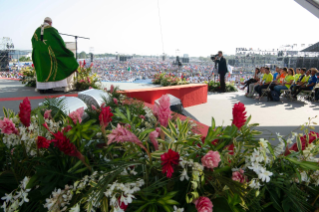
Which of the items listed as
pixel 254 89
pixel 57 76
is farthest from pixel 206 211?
pixel 254 89

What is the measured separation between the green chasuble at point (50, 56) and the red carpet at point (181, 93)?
193 cm

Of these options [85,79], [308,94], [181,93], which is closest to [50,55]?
[85,79]

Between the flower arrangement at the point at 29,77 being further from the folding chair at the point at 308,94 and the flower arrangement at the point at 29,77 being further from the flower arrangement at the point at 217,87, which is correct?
the folding chair at the point at 308,94

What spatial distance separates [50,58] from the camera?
213 inches

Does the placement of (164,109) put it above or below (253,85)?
above

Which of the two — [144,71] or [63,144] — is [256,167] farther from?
[144,71]

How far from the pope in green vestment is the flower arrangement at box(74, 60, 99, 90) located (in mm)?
495

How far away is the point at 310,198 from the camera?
2.86 ft

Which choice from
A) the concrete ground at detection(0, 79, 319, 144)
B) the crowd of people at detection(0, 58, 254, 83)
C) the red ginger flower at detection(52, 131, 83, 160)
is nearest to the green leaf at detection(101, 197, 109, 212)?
the red ginger flower at detection(52, 131, 83, 160)

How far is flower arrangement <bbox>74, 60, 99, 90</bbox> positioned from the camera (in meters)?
6.00

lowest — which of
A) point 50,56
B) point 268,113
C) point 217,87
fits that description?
point 268,113

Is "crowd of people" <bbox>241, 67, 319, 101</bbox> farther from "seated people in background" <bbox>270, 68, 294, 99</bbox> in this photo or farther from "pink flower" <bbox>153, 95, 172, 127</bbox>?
"pink flower" <bbox>153, 95, 172, 127</bbox>

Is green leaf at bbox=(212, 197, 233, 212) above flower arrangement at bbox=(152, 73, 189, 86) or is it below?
below

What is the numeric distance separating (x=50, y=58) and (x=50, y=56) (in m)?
0.06
